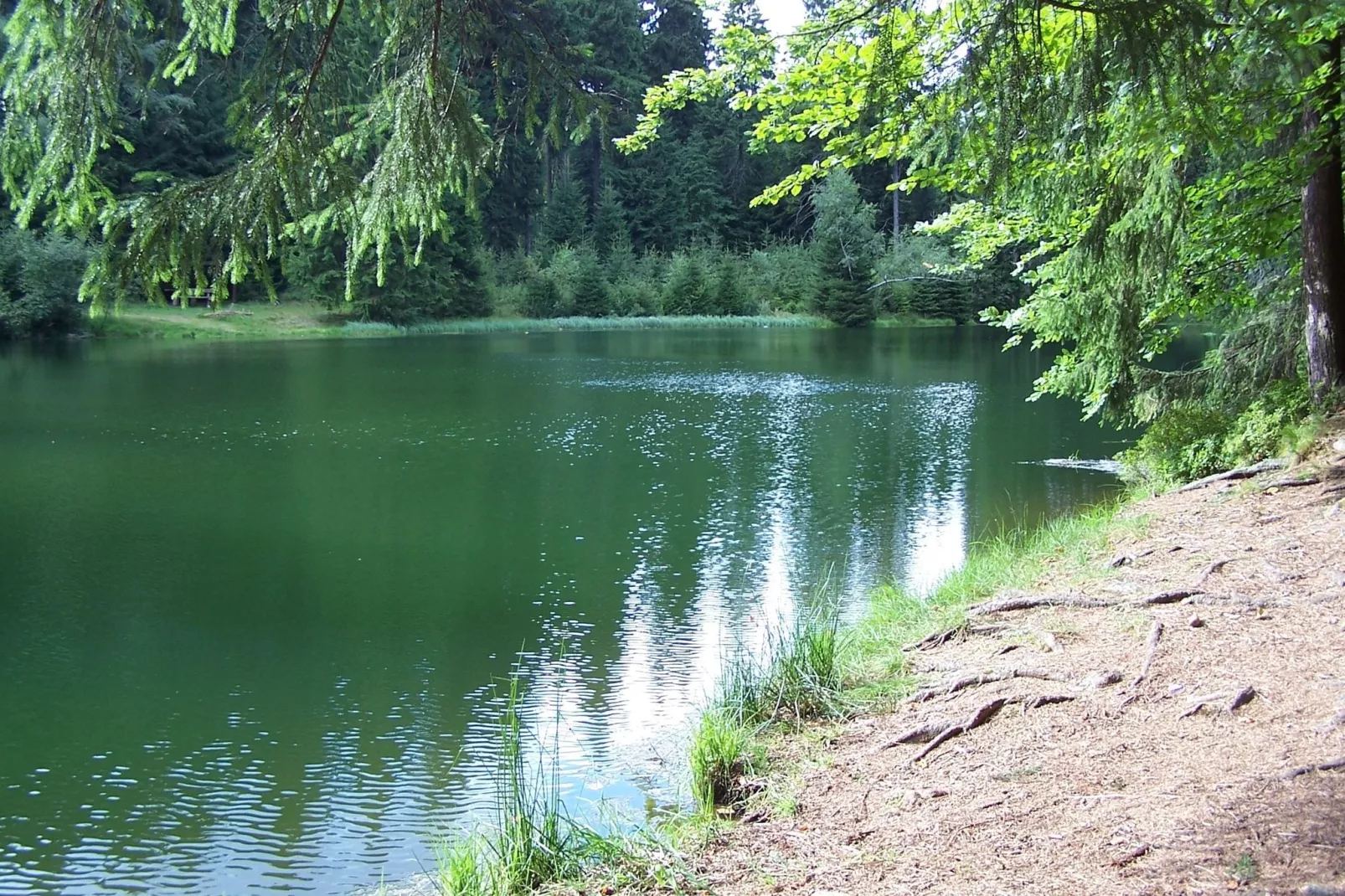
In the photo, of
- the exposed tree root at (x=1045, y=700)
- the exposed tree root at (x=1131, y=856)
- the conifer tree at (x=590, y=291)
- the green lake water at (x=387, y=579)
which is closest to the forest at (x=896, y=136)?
the exposed tree root at (x=1045, y=700)

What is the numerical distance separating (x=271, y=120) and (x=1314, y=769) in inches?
180

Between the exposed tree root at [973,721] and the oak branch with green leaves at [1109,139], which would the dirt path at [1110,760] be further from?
the oak branch with green leaves at [1109,139]

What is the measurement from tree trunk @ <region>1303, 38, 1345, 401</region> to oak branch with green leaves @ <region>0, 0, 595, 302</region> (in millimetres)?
5257

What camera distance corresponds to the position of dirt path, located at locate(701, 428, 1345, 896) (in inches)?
109

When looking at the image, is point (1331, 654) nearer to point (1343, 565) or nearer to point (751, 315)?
point (1343, 565)

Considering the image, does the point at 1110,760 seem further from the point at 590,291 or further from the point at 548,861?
the point at 590,291

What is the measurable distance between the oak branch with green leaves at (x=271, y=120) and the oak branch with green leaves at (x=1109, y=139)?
1.70 m

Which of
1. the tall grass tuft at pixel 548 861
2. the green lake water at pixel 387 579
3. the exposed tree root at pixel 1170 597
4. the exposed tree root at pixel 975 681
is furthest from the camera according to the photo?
the green lake water at pixel 387 579

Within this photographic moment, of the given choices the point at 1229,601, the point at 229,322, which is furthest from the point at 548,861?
the point at 229,322

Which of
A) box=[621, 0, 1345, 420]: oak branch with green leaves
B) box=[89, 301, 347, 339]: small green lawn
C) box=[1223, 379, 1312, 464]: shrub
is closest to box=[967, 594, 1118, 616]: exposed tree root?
box=[621, 0, 1345, 420]: oak branch with green leaves

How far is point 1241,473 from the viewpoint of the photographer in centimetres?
741

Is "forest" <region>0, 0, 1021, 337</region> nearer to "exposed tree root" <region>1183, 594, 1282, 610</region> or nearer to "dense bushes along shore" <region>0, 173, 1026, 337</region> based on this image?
"dense bushes along shore" <region>0, 173, 1026, 337</region>

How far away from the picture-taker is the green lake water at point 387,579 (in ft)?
17.6

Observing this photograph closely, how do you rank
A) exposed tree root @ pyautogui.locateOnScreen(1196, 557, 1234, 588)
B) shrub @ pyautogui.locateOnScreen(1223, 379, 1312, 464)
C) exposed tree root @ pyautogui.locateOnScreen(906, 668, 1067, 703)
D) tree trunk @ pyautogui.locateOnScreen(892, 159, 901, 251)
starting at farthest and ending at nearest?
tree trunk @ pyautogui.locateOnScreen(892, 159, 901, 251) < shrub @ pyautogui.locateOnScreen(1223, 379, 1312, 464) < exposed tree root @ pyautogui.locateOnScreen(1196, 557, 1234, 588) < exposed tree root @ pyautogui.locateOnScreen(906, 668, 1067, 703)
